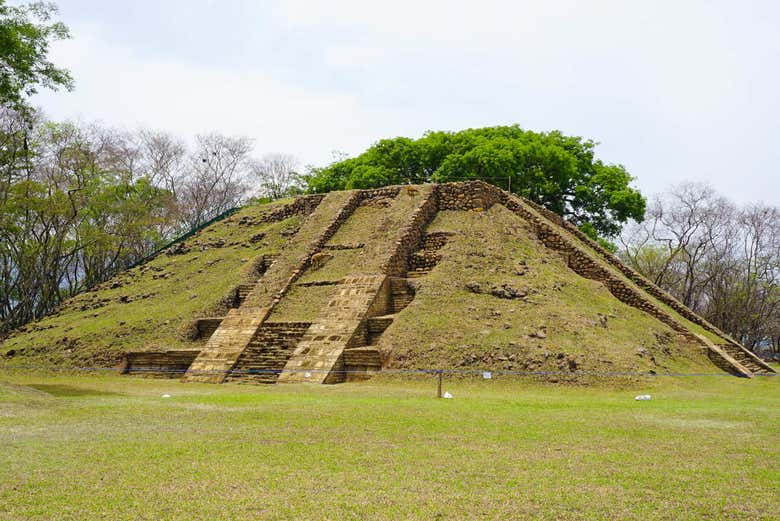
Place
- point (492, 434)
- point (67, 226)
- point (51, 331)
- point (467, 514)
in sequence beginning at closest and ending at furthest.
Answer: point (467, 514)
point (492, 434)
point (51, 331)
point (67, 226)

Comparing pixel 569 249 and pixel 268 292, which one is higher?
pixel 569 249

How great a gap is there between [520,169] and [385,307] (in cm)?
1605

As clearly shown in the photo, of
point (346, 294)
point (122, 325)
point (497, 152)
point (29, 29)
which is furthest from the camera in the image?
point (497, 152)

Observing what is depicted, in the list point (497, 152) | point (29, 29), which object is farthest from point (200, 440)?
point (497, 152)

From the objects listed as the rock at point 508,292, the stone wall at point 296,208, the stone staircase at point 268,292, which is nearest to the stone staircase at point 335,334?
the stone staircase at point 268,292

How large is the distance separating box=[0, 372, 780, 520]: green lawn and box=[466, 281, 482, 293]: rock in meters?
6.73

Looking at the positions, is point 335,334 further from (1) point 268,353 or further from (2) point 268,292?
(2) point 268,292

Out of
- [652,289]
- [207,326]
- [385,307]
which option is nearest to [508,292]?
[385,307]

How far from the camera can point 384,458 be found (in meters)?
6.88

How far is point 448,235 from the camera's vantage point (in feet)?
71.8

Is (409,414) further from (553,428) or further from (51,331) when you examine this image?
(51,331)

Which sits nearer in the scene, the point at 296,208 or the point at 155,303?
the point at 155,303

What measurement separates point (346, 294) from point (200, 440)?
1096 centimetres

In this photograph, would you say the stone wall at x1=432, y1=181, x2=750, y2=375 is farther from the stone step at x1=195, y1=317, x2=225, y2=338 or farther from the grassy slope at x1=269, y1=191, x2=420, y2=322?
the stone step at x1=195, y1=317, x2=225, y2=338
